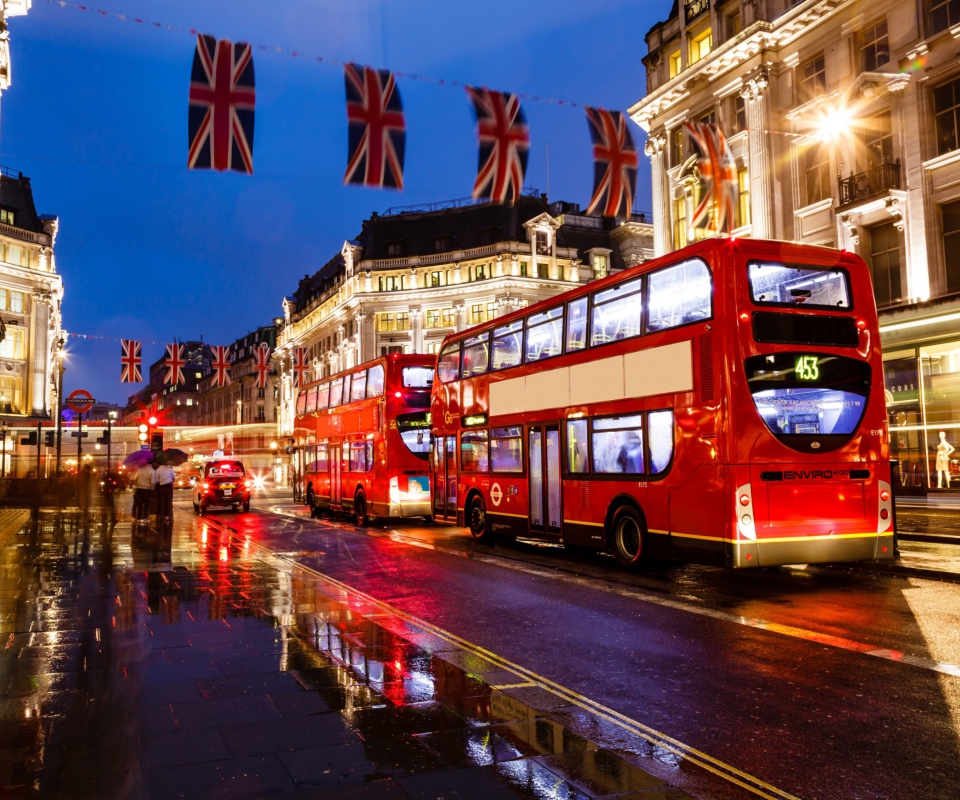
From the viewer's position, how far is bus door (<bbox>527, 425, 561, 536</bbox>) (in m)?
15.7

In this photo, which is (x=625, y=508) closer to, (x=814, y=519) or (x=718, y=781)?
(x=814, y=519)

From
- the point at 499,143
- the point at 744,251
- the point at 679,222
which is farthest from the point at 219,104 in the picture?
the point at 679,222

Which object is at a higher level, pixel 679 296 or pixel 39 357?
Result: pixel 39 357

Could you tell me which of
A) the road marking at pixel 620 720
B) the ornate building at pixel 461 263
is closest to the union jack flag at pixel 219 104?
the road marking at pixel 620 720

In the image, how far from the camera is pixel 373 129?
15.9 meters

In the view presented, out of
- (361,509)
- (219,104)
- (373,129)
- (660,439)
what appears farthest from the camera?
(361,509)

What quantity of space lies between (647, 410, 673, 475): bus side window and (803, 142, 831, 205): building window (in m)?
19.4

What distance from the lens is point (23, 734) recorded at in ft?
17.9

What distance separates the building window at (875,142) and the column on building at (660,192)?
31.3 feet

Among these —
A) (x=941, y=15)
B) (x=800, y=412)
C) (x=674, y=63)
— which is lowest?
(x=800, y=412)

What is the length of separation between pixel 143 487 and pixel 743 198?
74.4 feet

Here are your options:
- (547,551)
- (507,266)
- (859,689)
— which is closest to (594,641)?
(859,689)

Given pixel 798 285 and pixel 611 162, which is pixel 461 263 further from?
pixel 798 285

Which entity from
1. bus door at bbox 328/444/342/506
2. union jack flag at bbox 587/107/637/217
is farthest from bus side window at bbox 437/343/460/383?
bus door at bbox 328/444/342/506
